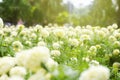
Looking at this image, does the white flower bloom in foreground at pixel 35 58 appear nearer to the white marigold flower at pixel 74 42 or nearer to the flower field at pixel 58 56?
the flower field at pixel 58 56

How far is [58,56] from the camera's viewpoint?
3.97 meters

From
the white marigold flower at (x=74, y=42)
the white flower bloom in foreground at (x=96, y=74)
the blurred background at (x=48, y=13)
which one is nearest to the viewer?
the white flower bloom in foreground at (x=96, y=74)

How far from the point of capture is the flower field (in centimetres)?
143

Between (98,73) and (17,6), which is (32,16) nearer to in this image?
(17,6)

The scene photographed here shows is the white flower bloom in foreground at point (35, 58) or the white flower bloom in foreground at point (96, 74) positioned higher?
the white flower bloom in foreground at point (35, 58)

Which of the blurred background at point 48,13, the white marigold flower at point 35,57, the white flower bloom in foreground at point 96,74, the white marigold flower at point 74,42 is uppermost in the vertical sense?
the blurred background at point 48,13

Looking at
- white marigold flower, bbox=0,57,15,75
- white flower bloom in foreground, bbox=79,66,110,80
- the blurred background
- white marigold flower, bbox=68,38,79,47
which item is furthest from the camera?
the blurred background

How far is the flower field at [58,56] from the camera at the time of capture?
143cm

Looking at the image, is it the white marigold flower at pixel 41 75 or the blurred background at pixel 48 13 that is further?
the blurred background at pixel 48 13

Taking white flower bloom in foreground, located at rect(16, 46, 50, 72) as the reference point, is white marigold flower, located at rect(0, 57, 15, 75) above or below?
above

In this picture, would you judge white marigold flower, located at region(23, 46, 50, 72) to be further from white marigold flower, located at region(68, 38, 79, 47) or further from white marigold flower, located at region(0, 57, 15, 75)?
white marigold flower, located at region(68, 38, 79, 47)

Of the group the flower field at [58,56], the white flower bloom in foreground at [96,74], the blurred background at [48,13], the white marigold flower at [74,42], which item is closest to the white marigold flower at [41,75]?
the flower field at [58,56]

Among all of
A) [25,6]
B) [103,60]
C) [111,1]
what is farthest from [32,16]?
[103,60]

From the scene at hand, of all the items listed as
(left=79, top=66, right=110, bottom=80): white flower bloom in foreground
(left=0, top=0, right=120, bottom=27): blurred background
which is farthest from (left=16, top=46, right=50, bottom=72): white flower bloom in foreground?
(left=0, top=0, right=120, bottom=27): blurred background
